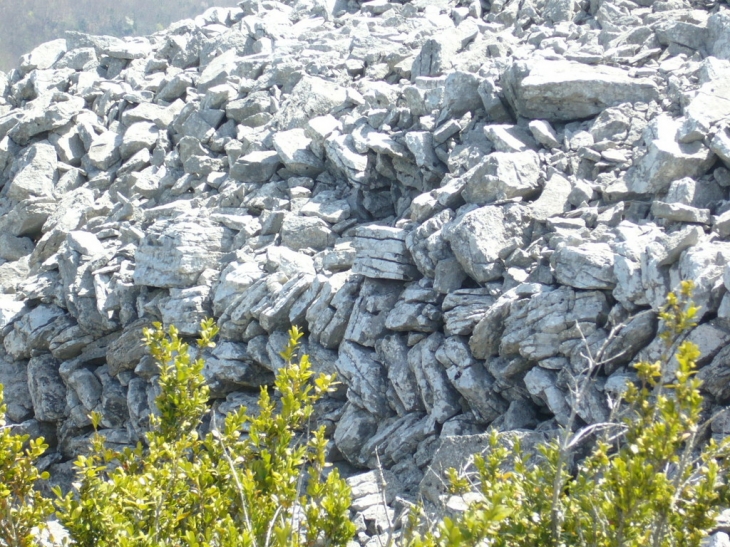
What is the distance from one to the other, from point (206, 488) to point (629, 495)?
3251mm

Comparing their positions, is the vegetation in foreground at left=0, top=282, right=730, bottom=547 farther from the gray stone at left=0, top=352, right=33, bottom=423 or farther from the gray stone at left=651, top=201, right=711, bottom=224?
the gray stone at left=0, top=352, right=33, bottom=423

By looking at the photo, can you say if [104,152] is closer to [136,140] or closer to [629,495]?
[136,140]

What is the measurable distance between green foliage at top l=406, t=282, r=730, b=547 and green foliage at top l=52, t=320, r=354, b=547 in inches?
34.9

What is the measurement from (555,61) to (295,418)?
1268 cm

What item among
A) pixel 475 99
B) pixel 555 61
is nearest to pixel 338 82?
pixel 475 99

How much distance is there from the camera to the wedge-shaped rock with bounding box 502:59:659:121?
588 inches

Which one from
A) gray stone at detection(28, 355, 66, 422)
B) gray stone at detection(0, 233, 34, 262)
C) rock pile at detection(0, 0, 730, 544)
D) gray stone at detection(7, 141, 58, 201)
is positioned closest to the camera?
rock pile at detection(0, 0, 730, 544)

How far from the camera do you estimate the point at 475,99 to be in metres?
16.8

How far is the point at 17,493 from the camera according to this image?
597 cm

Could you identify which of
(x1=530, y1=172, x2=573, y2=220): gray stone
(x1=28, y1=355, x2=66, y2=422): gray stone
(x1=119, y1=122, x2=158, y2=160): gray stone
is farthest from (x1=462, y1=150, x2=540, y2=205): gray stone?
(x1=119, y1=122, x2=158, y2=160): gray stone

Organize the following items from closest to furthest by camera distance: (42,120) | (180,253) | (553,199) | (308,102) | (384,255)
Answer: (553,199) → (384,255) → (180,253) → (308,102) → (42,120)

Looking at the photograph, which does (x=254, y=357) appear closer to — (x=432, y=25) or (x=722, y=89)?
(x=722, y=89)

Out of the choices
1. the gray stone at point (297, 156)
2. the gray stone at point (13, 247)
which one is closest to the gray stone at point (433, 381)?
the gray stone at point (297, 156)

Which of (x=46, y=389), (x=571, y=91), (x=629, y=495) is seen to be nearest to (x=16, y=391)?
(x=46, y=389)
